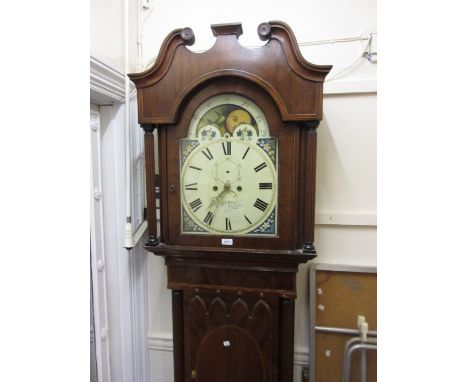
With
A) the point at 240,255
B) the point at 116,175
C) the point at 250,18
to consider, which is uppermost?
the point at 250,18

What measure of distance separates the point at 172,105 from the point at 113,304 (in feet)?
2.97

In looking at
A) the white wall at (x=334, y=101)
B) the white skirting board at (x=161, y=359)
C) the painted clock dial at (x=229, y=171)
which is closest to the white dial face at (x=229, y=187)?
the painted clock dial at (x=229, y=171)

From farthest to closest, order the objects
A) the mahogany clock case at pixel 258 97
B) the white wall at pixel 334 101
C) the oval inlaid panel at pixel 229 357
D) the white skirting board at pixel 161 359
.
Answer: the white skirting board at pixel 161 359 → the white wall at pixel 334 101 → the oval inlaid panel at pixel 229 357 → the mahogany clock case at pixel 258 97

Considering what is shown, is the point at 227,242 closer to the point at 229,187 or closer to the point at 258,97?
the point at 229,187

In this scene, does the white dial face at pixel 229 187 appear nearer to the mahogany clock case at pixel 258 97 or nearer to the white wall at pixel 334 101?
the mahogany clock case at pixel 258 97

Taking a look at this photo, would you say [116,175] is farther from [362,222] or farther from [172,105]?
[362,222]

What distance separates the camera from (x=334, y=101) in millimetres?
1122

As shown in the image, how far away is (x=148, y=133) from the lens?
96 centimetres

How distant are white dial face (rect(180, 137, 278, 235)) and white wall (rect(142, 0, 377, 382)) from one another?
35cm

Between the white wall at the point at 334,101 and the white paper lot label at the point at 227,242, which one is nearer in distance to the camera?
the white paper lot label at the point at 227,242

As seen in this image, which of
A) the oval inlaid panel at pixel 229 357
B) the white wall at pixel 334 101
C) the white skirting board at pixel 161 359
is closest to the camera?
the oval inlaid panel at pixel 229 357

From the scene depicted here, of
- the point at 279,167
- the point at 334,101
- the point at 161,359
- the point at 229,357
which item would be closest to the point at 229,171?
the point at 279,167

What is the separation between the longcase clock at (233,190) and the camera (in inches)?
Result: 34.0
